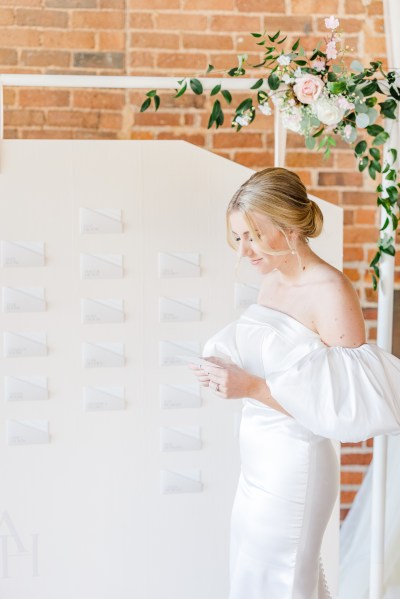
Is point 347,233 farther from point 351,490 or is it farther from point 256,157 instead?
point 351,490

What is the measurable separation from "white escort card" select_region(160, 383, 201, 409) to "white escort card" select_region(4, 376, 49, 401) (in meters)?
0.37

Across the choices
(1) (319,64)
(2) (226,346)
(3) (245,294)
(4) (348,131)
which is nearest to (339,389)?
(2) (226,346)

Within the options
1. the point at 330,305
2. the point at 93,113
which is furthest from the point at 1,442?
the point at 93,113

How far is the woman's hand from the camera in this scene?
1872 millimetres

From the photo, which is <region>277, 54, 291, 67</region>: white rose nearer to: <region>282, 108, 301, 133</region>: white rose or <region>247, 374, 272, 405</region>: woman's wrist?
<region>282, 108, 301, 133</region>: white rose

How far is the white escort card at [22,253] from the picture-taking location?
7.35 feet

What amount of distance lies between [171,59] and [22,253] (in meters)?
1.23

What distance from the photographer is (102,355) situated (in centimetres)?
231

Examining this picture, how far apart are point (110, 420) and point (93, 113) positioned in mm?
1345

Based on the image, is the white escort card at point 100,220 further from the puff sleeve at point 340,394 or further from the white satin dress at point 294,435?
the puff sleeve at point 340,394

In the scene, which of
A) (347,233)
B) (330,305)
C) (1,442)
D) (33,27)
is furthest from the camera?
(347,233)

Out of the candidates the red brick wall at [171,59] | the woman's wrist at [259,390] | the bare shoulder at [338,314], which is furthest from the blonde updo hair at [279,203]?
the red brick wall at [171,59]

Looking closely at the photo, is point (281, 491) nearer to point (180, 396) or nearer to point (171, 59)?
point (180, 396)

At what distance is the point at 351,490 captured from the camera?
3.24m
